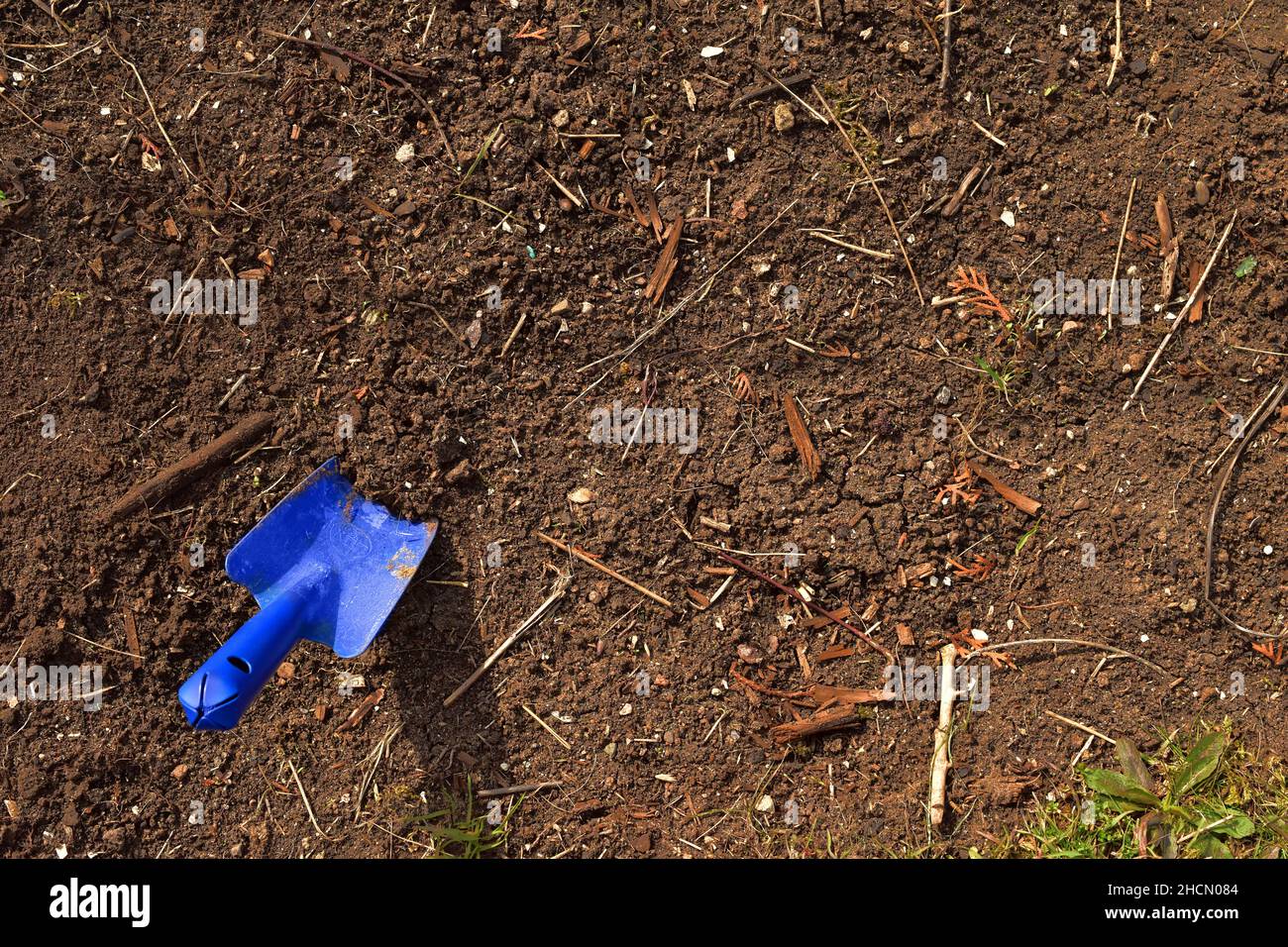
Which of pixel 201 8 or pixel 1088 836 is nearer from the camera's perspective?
pixel 1088 836

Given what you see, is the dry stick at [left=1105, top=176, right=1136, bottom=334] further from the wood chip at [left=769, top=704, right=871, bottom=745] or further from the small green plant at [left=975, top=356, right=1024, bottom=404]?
the wood chip at [left=769, top=704, right=871, bottom=745]

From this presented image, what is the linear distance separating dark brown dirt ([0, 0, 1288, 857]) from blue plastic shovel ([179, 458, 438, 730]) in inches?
4.1

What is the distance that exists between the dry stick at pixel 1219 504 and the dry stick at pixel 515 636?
6.75 feet

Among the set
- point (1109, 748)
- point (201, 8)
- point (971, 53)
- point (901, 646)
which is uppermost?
point (201, 8)

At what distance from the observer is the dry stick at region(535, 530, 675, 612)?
9.75ft

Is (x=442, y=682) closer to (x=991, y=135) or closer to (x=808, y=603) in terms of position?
(x=808, y=603)

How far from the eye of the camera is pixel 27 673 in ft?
9.80

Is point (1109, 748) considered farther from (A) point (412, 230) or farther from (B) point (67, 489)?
(B) point (67, 489)

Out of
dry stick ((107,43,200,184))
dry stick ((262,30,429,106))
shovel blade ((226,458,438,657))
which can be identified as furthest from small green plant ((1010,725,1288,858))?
dry stick ((107,43,200,184))

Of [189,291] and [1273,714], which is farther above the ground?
[189,291]

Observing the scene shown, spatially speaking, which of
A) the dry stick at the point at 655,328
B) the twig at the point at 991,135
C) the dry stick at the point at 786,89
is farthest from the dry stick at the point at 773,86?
the twig at the point at 991,135

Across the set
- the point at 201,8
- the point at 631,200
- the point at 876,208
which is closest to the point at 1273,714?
the point at 876,208

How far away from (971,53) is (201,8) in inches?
102

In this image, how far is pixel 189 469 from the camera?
2979 millimetres
